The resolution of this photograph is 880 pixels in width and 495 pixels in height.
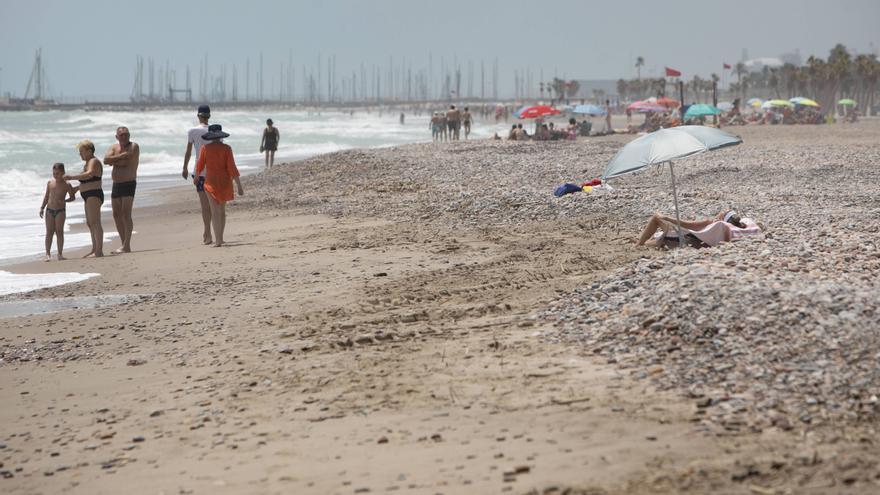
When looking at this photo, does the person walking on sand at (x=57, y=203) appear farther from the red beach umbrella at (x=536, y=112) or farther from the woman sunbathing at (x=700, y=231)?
the red beach umbrella at (x=536, y=112)

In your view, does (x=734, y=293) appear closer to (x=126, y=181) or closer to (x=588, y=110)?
(x=126, y=181)

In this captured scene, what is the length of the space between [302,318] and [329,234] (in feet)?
18.2

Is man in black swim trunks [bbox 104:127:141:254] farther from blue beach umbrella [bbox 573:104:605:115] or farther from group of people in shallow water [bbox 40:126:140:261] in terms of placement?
blue beach umbrella [bbox 573:104:605:115]

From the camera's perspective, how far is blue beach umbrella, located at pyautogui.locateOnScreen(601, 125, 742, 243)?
33.5ft

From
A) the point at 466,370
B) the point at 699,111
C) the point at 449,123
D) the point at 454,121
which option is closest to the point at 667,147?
the point at 466,370

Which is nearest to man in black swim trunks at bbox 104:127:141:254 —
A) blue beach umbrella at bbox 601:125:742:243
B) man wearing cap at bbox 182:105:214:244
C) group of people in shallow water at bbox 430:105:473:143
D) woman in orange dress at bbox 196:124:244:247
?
man wearing cap at bbox 182:105:214:244

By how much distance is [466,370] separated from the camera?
6.76 metres

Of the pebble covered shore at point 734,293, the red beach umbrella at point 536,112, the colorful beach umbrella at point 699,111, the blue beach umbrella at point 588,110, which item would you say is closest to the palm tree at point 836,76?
the blue beach umbrella at point 588,110

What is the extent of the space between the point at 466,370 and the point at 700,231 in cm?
452

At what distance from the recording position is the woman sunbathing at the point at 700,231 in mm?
10383

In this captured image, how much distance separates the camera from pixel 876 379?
228 inches

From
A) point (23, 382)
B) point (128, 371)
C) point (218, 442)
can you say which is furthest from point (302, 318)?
point (218, 442)

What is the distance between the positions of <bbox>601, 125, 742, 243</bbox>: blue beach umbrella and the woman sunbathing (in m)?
0.16

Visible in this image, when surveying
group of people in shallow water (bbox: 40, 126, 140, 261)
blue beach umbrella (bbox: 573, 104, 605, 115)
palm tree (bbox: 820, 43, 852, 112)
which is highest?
palm tree (bbox: 820, 43, 852, 112)
